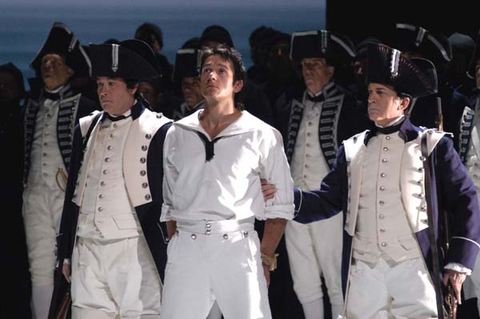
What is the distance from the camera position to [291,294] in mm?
8484

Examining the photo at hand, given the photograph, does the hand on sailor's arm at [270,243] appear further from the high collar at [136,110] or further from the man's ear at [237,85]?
the high collar at [136,110]

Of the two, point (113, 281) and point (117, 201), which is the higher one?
point (117, 201)

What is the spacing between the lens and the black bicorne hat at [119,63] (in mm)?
6488

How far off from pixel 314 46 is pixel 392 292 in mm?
2249

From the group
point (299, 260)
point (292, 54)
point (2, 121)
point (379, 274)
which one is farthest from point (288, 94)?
point (379, 274)

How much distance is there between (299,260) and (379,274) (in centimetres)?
161

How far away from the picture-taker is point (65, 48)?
7.97 meters

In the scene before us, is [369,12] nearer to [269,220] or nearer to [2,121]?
[2,121]

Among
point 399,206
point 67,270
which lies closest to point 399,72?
point 399,206

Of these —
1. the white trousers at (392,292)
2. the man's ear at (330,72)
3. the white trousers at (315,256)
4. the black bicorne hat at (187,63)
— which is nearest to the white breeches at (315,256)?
the white trousers at (315,256)

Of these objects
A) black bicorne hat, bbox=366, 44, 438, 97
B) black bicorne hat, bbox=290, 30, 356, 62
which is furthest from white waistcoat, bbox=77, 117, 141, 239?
black bicorne hat, bbox=290, 30, 356, 62

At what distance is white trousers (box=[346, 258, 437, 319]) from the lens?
19.9 ft

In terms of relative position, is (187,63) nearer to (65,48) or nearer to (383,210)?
(65,48)

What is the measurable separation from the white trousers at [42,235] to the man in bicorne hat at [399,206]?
2014 millimetres
